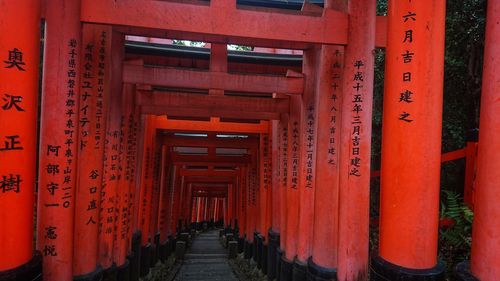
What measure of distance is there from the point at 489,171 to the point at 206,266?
1189 cm

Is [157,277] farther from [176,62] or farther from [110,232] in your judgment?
[176,62]

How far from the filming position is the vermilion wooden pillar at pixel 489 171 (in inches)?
98.7

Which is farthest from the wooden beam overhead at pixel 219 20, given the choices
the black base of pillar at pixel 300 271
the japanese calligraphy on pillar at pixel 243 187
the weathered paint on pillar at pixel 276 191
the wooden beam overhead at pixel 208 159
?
the japanese calligraphy on pillar at pixel 243 187

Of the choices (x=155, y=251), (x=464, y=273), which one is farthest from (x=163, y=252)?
(x=464, y=273)

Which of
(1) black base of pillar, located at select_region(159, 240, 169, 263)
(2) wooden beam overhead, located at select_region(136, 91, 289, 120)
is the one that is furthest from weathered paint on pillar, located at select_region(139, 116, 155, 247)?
(1) black base of pillar, located at select_region(159, 240, 169, 263)

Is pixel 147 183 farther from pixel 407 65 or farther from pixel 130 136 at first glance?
pixel 407 65

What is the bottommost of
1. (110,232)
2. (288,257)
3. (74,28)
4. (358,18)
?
(288,257)

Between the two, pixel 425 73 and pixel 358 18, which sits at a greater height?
pixel 358 18

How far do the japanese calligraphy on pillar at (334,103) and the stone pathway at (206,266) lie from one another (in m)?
7.03

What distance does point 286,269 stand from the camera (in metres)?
7.13

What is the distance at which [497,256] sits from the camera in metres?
2.47

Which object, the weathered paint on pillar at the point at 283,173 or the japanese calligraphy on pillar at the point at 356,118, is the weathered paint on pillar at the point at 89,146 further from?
the weathered paint on pillar at the point at 283,173

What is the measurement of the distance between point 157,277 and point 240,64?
20.3 ft

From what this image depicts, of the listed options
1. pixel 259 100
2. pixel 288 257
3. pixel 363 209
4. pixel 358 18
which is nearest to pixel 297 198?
pixel 288 257
